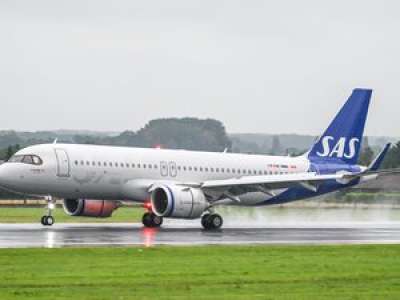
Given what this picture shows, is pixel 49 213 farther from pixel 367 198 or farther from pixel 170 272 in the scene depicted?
pixel 367 198

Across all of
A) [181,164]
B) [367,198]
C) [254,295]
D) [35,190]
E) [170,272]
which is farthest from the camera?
[367,198]

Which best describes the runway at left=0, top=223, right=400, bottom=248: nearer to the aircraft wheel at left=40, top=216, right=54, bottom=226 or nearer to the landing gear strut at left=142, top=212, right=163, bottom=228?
the aircraft wheel at left=40, top=216, right=54, bottom=226

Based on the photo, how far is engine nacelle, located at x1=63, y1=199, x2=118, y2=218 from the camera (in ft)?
171

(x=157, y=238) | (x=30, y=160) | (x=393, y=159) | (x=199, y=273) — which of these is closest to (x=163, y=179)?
(x=30, y=160)

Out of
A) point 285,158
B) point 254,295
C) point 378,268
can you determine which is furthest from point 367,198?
point 254,295

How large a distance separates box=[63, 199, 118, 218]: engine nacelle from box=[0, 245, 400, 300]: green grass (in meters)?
20.4

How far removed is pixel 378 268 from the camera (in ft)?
87.1

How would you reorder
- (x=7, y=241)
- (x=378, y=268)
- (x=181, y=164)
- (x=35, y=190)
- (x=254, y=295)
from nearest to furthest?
(x=254, y=295), (x=378, y=268), (x=7, y=241), (x=35, y=190), (x=181, y=164)

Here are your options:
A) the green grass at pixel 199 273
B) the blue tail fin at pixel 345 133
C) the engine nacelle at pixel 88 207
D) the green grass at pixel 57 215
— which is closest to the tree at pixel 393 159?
the green grass at pixel 57 215

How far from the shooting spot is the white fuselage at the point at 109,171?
160 ft

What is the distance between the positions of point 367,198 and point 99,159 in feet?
129

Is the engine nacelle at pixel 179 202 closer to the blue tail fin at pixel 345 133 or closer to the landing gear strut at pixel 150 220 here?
the landing gear strut at pixel 150 220

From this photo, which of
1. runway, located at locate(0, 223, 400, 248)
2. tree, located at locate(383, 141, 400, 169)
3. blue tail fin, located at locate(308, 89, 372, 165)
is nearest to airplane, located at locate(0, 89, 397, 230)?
blue tail fin, located at locate(308, 89, 372, 165)

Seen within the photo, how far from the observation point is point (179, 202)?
47.9m
